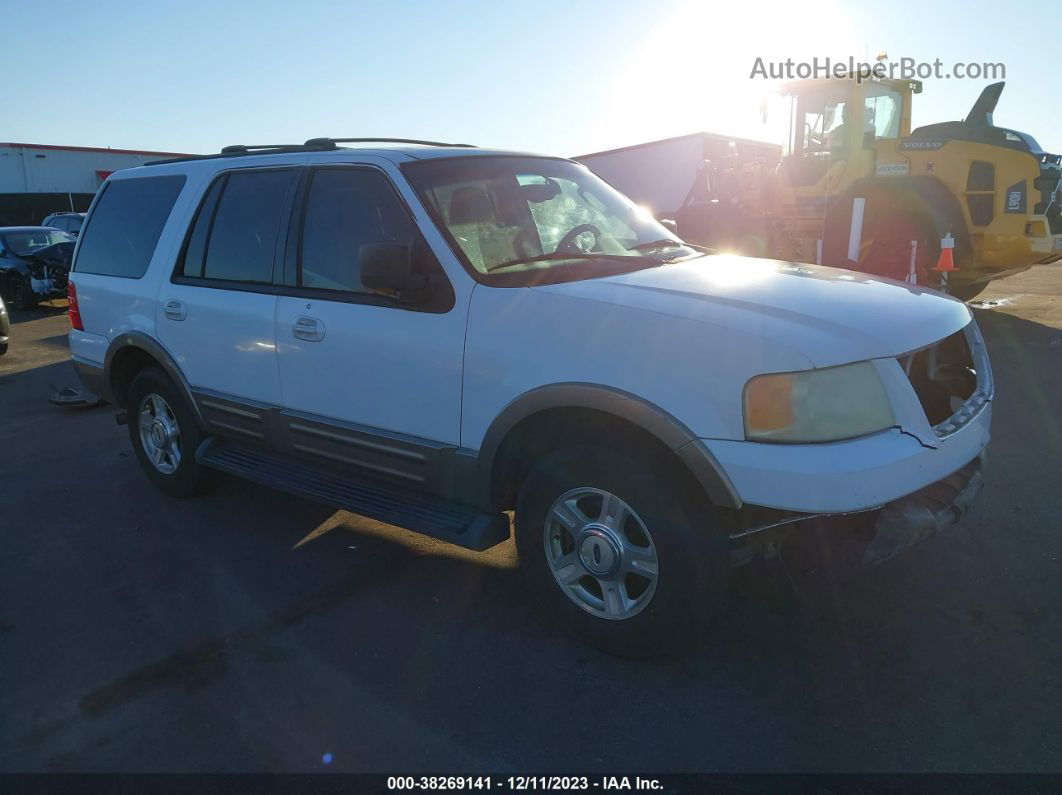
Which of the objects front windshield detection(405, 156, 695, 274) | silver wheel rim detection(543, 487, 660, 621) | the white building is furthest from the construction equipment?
the white building

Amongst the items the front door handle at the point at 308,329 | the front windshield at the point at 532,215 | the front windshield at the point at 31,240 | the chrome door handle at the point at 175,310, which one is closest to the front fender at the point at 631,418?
the front windshield at the point at 532,215

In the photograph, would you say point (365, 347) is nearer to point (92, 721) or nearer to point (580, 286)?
point (580, 286)

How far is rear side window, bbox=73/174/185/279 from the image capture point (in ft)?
→ 16.0

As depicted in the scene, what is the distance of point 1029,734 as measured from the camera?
259cm

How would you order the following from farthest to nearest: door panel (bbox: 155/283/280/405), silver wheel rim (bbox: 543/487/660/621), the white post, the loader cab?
the loader cab → the white post → door panel (bbox: 155/283/280/405) → silver wheel rim (bbox: 543/487/660/621)

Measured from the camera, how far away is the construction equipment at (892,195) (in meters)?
9.61

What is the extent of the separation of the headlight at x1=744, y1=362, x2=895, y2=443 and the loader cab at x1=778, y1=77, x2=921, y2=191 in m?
9.47

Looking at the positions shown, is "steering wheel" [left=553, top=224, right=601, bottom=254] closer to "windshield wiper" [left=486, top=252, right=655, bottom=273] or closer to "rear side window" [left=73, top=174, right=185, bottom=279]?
"windshield wiper" [left=486, top=252, right=655, bottom=273]

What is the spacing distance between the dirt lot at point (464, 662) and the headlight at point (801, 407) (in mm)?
1002

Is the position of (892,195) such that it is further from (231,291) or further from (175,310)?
(175,310)

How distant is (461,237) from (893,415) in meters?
1.93

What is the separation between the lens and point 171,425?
4973 millimetres

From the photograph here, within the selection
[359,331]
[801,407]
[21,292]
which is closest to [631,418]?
[801,407]

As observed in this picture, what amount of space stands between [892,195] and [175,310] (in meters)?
9.21
